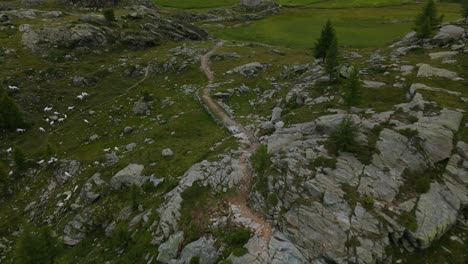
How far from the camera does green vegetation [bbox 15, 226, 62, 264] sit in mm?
30000

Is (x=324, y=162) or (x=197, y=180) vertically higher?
(x=324, y=162)

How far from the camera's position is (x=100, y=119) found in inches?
2336

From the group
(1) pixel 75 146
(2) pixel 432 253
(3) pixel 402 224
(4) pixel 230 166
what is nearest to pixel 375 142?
(3) pixel 402 224

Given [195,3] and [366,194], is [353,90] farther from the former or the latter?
[195,3]

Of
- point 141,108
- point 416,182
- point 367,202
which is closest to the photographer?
point 367,202

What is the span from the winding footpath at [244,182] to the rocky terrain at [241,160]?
161mm

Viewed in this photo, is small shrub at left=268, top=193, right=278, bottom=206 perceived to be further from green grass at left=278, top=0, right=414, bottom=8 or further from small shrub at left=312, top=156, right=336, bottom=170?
green grass at left=278, top=0, right=414, bottom=8

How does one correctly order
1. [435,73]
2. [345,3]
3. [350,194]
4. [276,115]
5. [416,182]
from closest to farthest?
1. [350,194]
2. [416,182]
3. [276,115]
4. [435,73]
5. [345,3]

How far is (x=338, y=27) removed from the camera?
335 ft

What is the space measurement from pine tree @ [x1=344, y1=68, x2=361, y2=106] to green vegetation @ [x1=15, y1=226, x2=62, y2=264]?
1445 inches

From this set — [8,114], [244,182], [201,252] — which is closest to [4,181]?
[8,114]

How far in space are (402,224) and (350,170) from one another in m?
6.68

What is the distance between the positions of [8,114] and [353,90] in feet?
178

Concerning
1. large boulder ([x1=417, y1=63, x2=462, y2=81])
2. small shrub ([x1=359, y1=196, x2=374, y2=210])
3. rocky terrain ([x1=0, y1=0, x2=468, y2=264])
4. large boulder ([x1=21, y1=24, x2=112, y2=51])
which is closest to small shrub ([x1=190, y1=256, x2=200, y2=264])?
rocky terrain ([x1=0, y1=0, x2=468, y2=264])
